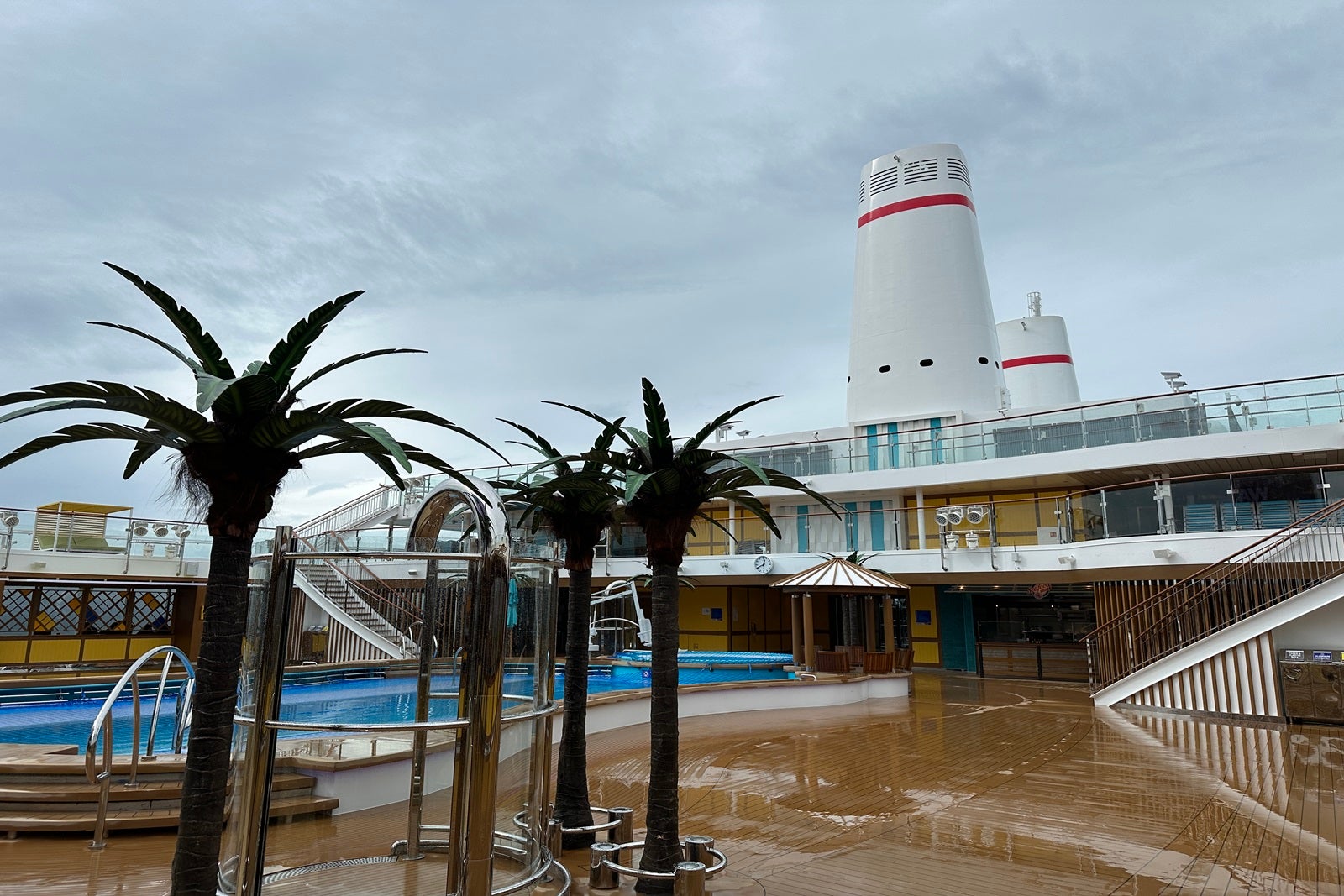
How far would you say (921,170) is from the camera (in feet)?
77.8

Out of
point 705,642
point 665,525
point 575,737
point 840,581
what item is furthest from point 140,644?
point 665,525

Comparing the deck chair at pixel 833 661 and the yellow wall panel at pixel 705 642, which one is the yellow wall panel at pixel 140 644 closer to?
Answer: the yellow wall panel at pixel 705 642

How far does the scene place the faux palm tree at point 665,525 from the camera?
14.4 ft

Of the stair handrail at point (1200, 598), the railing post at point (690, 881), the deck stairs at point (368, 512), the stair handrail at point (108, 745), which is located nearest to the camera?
the railing post at point (690, 881)

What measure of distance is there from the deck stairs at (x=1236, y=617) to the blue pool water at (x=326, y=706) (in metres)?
6.76

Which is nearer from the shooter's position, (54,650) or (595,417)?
(595,417)

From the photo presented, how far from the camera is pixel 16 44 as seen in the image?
8.31 metres

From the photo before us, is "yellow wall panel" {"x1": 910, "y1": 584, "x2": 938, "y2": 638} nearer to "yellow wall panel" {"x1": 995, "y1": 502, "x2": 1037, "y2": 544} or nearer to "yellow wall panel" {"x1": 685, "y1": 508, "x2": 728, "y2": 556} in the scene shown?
"yellow wall panel" {"x1": 995, "y1": 502, "x2": 1037, "y2": 544}

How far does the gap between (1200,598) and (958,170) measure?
15.7 meters

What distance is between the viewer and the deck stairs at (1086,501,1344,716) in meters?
11.1

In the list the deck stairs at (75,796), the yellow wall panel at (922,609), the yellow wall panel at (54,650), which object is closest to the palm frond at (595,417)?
the deck stairs at (75,796)

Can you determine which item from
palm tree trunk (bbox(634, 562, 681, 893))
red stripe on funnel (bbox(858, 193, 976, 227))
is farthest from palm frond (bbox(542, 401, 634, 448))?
red stripe on funnel (bbox(858, 193, 976, 227))

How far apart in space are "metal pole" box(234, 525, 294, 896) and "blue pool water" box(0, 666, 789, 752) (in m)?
0.11

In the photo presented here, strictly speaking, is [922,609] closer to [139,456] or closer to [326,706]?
[326,706]
